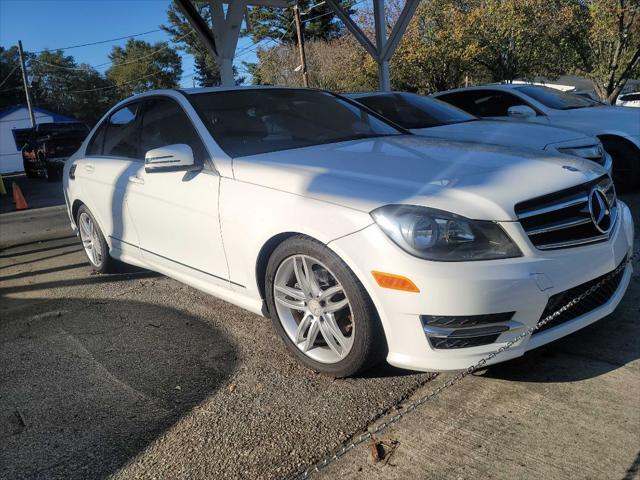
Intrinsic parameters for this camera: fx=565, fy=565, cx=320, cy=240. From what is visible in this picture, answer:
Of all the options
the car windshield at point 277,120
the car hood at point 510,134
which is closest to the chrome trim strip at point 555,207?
the car windshield at point 277,120

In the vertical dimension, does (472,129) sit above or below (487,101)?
below

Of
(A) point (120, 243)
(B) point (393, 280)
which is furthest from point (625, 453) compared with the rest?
(A) point (120, 243)

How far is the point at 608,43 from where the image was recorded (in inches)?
877

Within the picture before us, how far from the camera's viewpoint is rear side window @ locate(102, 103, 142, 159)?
14.8 feet

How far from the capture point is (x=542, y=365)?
2.88 m

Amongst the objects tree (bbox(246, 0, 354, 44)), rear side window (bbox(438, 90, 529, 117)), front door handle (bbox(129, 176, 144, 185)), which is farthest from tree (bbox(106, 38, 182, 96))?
front door handle (bbox(129, 176, 144, 185))

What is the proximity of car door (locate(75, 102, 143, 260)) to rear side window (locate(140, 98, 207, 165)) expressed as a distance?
0.14 m

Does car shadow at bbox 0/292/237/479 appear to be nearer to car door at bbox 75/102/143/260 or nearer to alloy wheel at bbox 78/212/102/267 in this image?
car door at bbox 75/102/143/260

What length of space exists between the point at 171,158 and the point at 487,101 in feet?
19.6

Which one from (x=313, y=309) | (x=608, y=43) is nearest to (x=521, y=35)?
(x=608, y=43)

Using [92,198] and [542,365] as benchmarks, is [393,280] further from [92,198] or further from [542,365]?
[92,198]

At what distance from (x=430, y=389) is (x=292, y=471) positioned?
86cm

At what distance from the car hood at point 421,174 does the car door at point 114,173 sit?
144cm

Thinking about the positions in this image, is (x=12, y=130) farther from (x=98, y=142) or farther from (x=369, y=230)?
(x=369, y=230)
